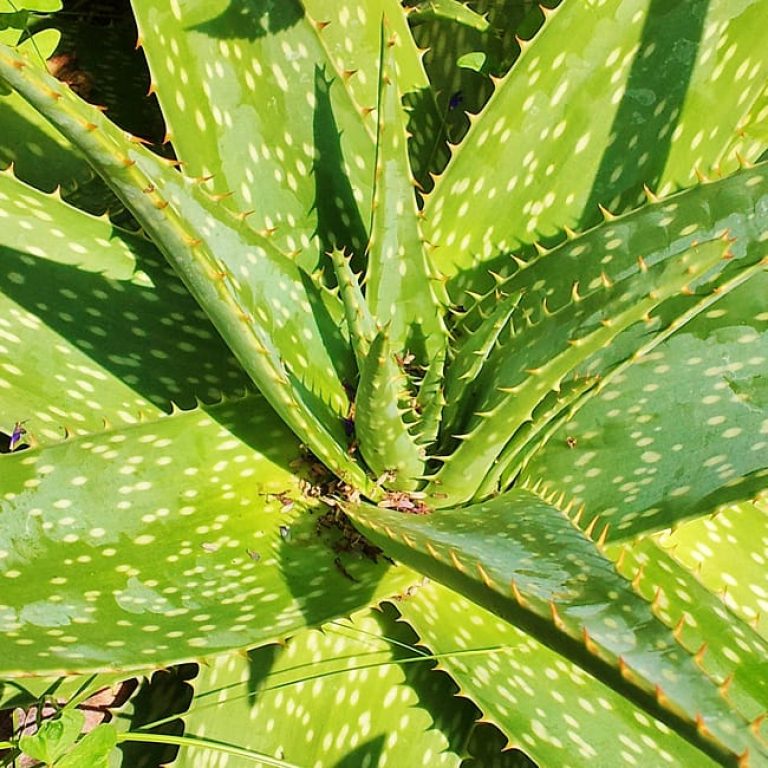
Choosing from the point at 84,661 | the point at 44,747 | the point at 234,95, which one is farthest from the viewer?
the point at 234,95

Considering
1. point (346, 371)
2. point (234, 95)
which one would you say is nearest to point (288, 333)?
point (346, 371)

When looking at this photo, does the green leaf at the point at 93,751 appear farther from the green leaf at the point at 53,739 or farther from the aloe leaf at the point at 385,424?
the aloe leaf at the point at 385,424

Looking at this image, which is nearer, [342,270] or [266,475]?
[342,270]

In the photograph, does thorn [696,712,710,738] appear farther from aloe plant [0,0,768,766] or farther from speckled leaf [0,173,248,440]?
speckled leaf [0,173,248,440]

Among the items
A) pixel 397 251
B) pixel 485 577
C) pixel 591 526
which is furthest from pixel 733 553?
pixel 485 577

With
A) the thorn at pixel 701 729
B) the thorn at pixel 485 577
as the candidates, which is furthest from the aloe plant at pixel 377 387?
the thorn at pixel 701 729

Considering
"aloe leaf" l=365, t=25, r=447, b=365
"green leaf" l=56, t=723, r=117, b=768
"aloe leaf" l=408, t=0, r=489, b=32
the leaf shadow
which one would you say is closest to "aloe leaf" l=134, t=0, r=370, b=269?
the leaf shadow

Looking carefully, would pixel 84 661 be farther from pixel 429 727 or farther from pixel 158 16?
pixel 158 16
